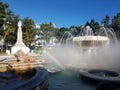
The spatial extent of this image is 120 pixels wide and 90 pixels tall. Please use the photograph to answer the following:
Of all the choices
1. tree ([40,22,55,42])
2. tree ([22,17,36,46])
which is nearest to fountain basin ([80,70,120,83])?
tree ([22,17,36,46])

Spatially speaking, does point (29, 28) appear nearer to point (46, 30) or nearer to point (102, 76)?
point (46, 30)

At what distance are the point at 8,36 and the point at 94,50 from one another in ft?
103

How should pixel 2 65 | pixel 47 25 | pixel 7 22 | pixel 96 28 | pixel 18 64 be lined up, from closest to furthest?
pixel 18 64 < pixel 2 65 < pixel 7 22 < pixel 47 25 < pixel 96 28

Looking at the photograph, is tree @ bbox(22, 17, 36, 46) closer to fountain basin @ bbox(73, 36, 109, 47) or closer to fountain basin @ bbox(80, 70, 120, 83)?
fountain basin @ bbox(73, 36, 109, 47)

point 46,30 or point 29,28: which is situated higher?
point 46,30

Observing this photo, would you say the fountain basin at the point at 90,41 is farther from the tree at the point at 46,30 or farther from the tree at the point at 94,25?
the tree at the point at 94,25

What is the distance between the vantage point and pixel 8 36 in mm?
49469

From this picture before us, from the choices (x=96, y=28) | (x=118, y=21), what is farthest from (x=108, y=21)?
(x=118, y=21)

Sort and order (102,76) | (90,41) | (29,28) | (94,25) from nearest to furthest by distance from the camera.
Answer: (102,76), (90,41), (29,28), (94,25)

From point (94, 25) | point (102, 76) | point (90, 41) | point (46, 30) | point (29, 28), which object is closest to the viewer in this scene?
point (102, 76)

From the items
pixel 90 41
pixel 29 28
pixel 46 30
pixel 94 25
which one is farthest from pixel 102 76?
pixel 94 25

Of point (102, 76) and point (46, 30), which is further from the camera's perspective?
point (46, 30)

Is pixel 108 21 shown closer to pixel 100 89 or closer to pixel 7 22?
pixel 7 22

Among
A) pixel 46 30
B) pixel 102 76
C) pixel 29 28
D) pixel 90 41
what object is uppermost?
pixel 46 30
